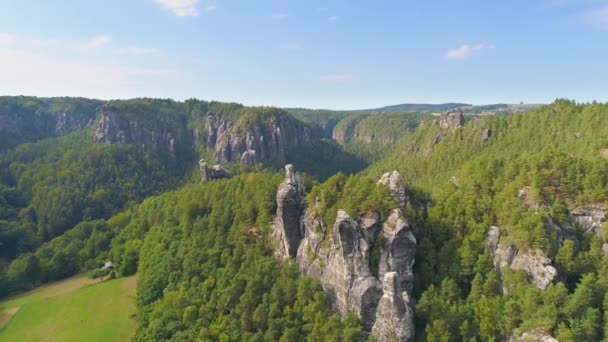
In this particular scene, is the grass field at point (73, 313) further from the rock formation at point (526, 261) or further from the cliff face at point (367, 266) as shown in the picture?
the rock formation at point (526, 261)

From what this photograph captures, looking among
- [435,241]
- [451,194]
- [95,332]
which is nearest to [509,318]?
[435,241]

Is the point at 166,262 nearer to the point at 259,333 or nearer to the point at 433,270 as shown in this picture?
the point at 259,333

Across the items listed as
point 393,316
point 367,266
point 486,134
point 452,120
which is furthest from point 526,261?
point 452,120

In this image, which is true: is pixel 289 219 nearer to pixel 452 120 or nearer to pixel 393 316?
pixel 393 316

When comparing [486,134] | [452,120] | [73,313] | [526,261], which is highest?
[452,120]

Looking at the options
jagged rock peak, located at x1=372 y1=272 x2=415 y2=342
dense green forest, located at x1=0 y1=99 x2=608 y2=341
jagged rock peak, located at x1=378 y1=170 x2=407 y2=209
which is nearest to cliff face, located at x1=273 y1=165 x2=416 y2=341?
jagged rock peak, located at x1=372 y1=272 x2=415 y2=342

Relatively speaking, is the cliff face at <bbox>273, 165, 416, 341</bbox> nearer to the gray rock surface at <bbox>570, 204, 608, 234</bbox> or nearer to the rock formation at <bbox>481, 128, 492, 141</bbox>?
the gray rock surface at <bbox>570, 204, 608, 234</bbox>
